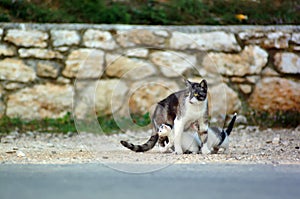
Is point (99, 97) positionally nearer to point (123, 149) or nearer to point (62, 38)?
point (62, 38)

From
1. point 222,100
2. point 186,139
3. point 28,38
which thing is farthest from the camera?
point 28,38

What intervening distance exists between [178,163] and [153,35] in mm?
3543

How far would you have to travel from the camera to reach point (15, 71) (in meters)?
9.26

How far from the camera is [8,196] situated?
A: 4.80 metres

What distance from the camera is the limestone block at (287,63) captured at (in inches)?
380

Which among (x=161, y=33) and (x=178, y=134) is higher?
(x=161, y=33)

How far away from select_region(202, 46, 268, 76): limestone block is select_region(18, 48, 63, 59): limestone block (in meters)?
2.22

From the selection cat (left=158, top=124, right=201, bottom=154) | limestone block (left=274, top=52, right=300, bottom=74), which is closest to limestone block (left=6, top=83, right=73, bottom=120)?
cat (left=158, top=124, right=201, bottom=154)

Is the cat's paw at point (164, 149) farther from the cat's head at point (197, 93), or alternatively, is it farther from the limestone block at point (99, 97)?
the limestone block at point (99, 97)

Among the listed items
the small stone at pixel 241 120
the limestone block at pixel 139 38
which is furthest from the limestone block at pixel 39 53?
the small stone at pixel 241 120

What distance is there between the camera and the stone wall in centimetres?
924

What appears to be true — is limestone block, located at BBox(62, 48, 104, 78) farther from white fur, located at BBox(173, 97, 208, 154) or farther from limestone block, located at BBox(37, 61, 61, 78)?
white fur, located at BBox(173, 97, 208, 154)

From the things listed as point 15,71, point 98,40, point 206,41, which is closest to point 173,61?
point 206,41

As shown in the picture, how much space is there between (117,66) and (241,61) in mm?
1868
